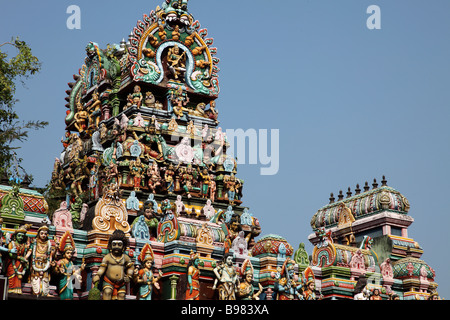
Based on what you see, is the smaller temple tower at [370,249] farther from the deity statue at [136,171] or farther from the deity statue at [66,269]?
the deity statue at [66,269]

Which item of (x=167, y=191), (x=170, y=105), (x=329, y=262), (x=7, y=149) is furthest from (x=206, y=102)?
(x=7, y=149)

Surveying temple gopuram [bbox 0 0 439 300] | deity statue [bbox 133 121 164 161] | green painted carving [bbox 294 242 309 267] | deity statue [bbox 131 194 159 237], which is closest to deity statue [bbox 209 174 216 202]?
temple gopuram [bbox 0 0 439 300]

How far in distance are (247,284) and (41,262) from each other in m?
7.51

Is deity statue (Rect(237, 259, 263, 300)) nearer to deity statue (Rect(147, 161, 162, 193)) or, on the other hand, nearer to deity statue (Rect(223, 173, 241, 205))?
deity statue (Rect(147, 161, 162, 193))

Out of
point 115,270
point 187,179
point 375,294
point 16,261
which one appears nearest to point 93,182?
point 187,179

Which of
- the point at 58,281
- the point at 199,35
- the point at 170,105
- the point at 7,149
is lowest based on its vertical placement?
the point at 58,281

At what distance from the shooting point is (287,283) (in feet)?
97.9

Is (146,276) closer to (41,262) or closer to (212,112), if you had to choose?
(41,262)

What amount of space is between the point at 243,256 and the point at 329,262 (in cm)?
453

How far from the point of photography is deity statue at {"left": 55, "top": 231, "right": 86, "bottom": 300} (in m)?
26.8

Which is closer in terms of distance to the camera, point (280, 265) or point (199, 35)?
point (280, 265)

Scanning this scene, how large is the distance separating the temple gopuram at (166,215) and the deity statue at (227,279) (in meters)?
0.04

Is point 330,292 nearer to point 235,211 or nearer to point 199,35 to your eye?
point 235,211

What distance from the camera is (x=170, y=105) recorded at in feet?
122
